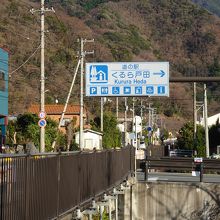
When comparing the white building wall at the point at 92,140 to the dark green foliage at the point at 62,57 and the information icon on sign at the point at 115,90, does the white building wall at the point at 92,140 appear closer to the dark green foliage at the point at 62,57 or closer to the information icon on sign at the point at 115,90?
the information icon on sign at the point at 115,90

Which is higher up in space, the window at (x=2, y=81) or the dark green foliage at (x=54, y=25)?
the dark green foliage at (x=54, y=25)

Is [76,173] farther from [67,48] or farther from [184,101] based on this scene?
[184,101]

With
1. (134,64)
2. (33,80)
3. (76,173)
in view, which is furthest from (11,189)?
(33,80)

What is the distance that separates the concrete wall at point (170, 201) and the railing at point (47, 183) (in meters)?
7.08

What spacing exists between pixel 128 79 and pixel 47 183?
1792 centimetres

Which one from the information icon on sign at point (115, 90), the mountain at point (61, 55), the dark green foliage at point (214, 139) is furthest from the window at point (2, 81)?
the dark green foliage at point (214, 139)

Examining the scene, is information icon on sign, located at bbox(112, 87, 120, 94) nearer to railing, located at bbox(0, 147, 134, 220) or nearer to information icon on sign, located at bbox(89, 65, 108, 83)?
information icon on sign, located at bbox(89, 65, 108, 83)

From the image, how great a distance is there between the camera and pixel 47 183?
429 inches

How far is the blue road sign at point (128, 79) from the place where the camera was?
2852cm

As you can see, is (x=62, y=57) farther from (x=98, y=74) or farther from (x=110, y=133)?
(x=98, y=74)

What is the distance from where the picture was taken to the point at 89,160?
50.8 feet

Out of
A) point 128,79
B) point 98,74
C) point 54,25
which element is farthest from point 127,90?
point 54,25

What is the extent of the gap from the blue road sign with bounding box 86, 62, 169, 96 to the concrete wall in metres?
5.37

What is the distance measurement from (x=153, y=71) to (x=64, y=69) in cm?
8799
